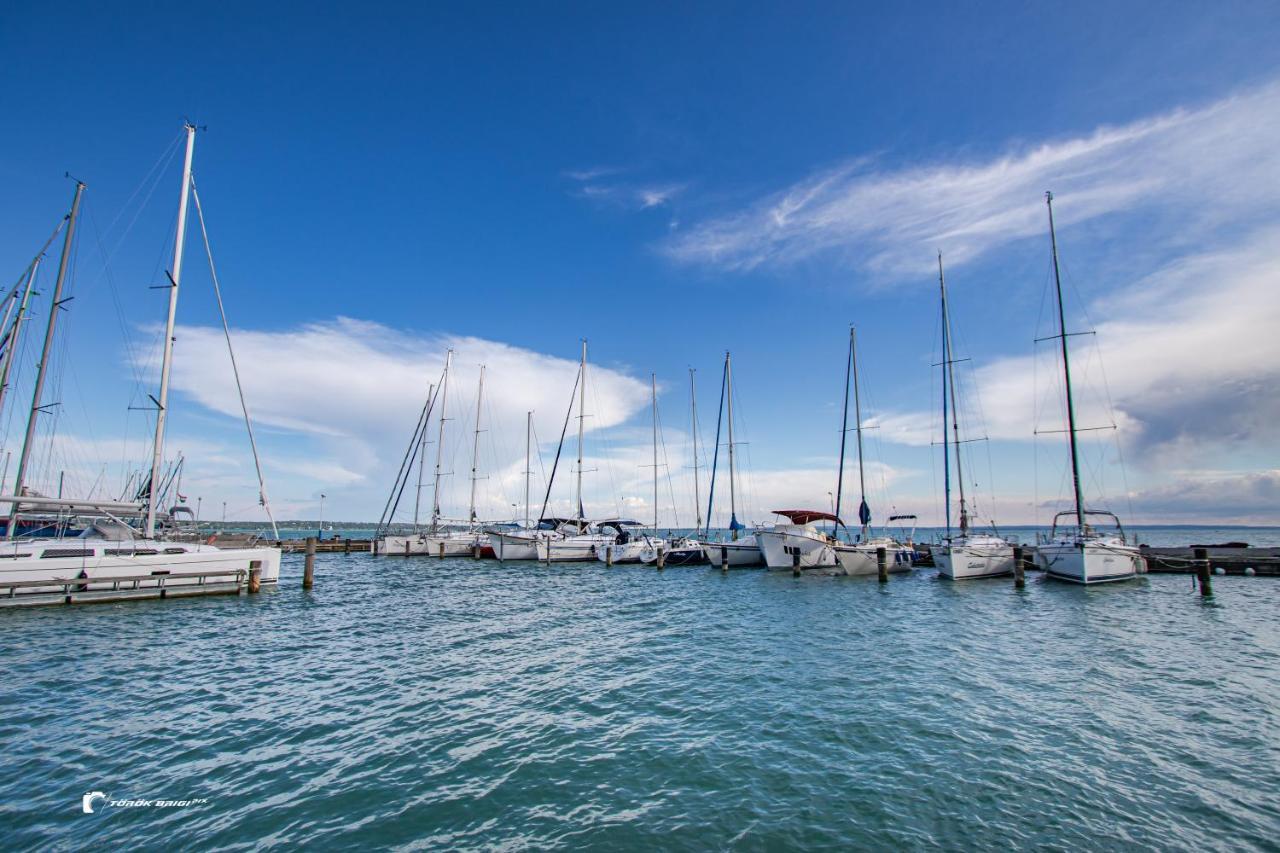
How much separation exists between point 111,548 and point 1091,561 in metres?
52.6

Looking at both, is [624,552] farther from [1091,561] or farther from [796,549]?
[1091,561]

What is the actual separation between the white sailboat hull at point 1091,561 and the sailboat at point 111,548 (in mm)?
47239

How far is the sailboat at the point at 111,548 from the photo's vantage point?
2375 centimetres

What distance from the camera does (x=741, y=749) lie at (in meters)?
9.94

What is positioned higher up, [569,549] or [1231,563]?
[1231,563]

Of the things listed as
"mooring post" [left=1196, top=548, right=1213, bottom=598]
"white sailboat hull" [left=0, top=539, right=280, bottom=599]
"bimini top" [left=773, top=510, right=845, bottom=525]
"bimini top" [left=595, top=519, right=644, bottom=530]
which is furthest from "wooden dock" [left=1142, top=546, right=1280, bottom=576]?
"white sailboat hull" [left=0, top=539, right=280, bottom=599]

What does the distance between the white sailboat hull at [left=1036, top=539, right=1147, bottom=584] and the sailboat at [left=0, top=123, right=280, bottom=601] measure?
155 feet

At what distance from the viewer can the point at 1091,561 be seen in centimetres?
3234

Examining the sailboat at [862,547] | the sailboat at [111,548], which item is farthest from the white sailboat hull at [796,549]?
the sailboat at [111,548]

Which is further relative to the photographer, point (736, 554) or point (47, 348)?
point (736, 554)

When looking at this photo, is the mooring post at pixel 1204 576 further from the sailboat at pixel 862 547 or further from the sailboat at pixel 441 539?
the sailboat at pixel 441 539

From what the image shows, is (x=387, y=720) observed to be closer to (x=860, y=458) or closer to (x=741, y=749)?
(x=741, y=749)

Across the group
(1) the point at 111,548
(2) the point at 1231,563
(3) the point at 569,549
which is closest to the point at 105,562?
(1) the point at 111,548

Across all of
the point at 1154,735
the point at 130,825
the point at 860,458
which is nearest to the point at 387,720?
the point at 130,825
